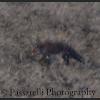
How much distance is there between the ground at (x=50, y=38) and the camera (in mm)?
3832

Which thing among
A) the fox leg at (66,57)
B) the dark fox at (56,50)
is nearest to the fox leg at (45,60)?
the dark fox at (56,50)

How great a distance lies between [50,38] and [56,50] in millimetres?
173

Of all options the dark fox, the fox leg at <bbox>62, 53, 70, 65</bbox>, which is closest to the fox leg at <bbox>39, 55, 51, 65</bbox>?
the dark fox

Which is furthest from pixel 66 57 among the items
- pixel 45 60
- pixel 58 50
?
pixel 45 60

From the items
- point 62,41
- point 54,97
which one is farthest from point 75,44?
point 54,97

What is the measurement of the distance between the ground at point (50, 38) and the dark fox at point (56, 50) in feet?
0.18

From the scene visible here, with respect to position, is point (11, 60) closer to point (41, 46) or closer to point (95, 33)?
point (41, 46)

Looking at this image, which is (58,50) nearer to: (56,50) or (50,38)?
(56,50)

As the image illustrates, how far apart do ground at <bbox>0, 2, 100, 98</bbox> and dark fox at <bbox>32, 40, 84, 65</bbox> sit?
54 mm

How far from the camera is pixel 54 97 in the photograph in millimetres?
3809

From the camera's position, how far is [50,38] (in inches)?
155

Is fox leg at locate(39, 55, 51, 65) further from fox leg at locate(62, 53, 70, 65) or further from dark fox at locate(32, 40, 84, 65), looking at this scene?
fox leg at locate(62, 53, 70, 65)

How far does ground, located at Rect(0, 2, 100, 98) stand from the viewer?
12.6 ft

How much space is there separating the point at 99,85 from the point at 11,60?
44.9 inches
